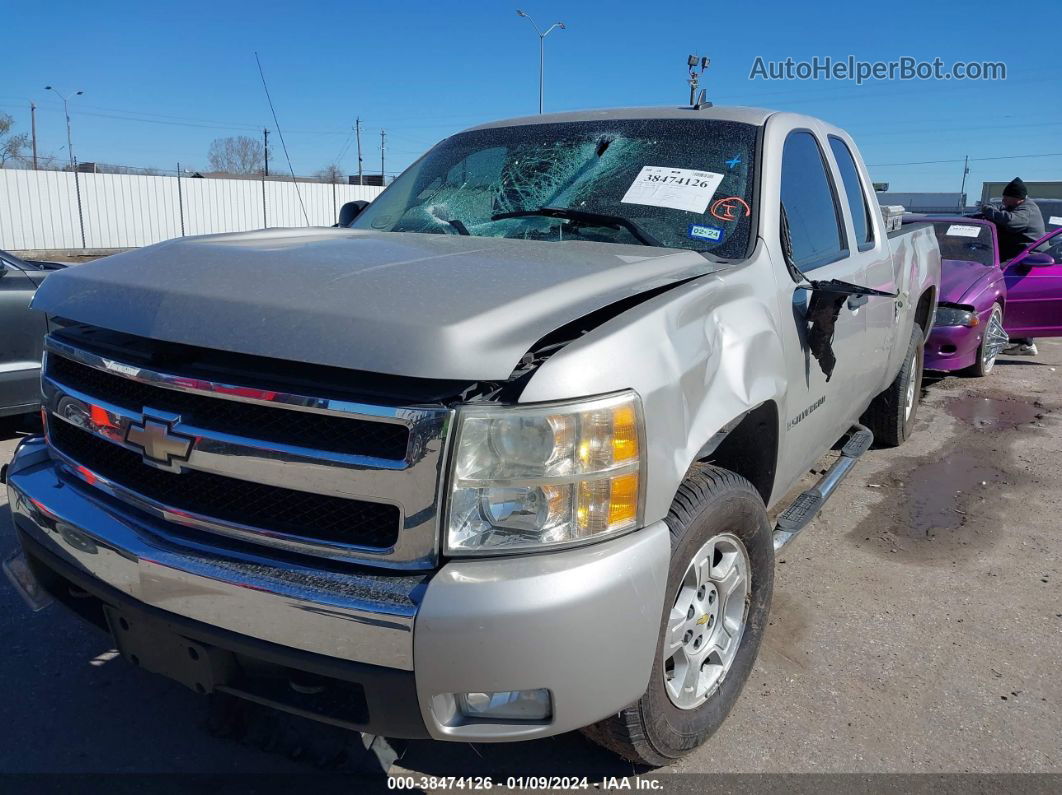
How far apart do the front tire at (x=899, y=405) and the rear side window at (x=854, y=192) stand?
4.23ft

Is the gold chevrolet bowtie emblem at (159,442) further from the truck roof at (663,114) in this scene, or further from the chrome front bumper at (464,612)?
the truck roof at (663,114)

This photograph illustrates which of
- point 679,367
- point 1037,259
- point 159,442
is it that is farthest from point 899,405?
point 159,442

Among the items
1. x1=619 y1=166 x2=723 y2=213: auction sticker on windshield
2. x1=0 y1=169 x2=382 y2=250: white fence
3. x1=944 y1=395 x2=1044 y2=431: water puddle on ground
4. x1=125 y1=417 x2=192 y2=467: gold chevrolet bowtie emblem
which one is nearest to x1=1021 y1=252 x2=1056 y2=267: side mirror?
x1=944 y1=395 x2=1044 y2=431: water puddle on ground

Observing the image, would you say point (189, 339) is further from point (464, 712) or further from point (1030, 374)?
point (1030, 374)

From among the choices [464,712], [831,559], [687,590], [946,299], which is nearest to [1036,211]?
[946,299]

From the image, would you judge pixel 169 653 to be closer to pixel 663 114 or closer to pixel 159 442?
pixel 159 442

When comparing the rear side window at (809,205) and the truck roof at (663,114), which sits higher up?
the truck roof at (663,114)

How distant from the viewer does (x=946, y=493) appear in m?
4.93

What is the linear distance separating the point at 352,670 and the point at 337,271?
103cm

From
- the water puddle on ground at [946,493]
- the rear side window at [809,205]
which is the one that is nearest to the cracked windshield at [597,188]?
the rear side window at [809,205]

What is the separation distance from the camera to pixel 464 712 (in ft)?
6.20

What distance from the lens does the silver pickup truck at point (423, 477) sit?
5.88ft

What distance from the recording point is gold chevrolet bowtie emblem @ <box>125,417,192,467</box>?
202 cm

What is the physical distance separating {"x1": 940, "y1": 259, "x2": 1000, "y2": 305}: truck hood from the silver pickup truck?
5383 millimetres
